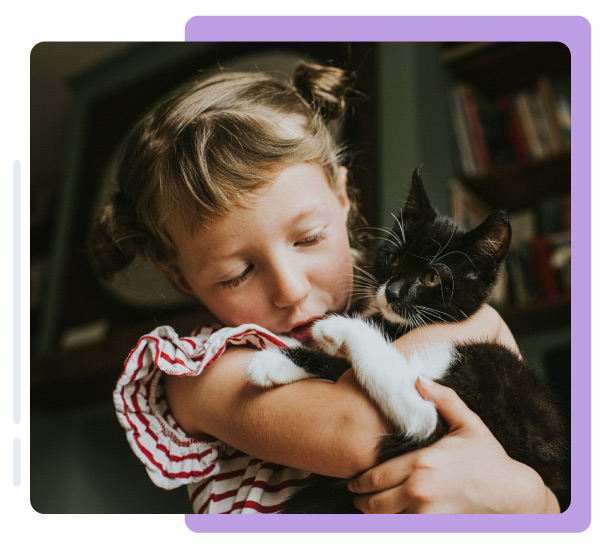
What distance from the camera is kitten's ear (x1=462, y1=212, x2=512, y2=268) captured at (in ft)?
2.16

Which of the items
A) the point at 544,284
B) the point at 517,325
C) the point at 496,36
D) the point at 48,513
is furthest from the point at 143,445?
the point at 544,284

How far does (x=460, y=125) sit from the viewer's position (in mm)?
1105

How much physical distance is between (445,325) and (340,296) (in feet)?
0.52

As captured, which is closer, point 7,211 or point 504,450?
point 504,450

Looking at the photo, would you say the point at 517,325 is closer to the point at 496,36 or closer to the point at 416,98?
the point at 416,98

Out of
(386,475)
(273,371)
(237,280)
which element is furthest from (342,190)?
(386,475)

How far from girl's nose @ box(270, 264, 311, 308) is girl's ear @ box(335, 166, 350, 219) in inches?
6.1

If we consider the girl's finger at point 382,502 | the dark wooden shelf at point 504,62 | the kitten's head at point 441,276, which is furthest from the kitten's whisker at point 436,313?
the dark wooden shelf at point 504,62

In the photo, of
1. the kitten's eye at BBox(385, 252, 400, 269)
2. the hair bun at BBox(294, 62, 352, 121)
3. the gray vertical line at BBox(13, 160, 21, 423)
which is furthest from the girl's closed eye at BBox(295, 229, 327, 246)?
the gray vertical line at BBox(13, 160, 21, 423)

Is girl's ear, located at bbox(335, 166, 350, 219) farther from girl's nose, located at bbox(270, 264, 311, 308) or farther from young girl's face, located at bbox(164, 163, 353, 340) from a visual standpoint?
girl's nose, located at bbox(270, 264, 311, 308)

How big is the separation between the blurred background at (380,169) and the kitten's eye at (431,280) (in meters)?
0.11

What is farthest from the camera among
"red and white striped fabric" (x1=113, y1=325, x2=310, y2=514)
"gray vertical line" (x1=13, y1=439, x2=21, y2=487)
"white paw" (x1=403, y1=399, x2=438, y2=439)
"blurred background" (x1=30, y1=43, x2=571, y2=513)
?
"blurred background" (x1=30, y1=43, x2=571, y2=513)

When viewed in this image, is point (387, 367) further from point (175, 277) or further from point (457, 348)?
point (175, 277)

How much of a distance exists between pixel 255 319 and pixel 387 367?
22cm
